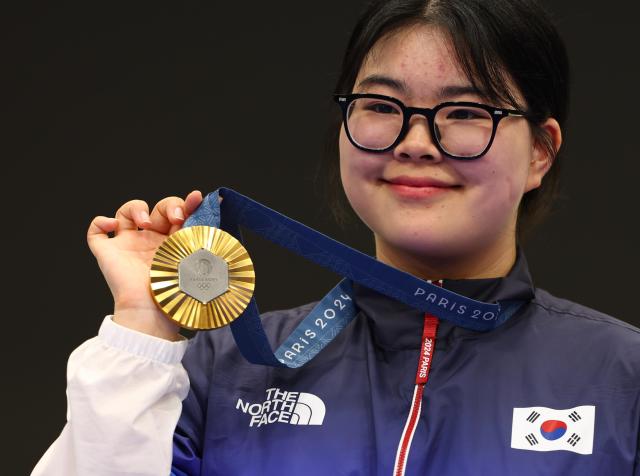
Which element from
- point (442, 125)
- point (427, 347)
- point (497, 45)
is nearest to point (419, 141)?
point (442, 125)

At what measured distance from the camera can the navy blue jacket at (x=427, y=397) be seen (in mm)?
2137

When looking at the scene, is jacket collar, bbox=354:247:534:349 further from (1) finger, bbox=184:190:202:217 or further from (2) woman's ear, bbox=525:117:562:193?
(1) finger, bbox=184:190:202:217

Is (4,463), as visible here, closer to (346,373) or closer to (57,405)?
(57,405)

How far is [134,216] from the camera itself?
2.28 meters

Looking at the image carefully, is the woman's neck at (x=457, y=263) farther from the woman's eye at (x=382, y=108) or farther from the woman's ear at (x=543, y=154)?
the woman's eye at (x=382, y=108)

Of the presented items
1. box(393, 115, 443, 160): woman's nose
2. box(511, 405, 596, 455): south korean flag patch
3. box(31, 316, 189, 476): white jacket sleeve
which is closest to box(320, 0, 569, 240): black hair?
box(393, 115, 443, 160): woman's nose

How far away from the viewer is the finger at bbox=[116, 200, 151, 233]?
2.27 m

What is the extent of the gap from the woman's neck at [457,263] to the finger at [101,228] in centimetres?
47

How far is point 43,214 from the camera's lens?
11.7ft

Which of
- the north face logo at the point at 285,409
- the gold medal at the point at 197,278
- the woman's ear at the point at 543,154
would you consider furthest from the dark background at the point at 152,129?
the gold medal at the point at 197,278

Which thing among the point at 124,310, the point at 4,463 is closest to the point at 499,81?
the point at 124,310

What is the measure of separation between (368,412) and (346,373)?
10 centimetres

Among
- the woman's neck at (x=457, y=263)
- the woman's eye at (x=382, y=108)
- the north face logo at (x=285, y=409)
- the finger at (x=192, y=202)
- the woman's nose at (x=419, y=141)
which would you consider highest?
the woman's eye at (x=382, y=108)

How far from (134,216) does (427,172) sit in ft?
1.61
